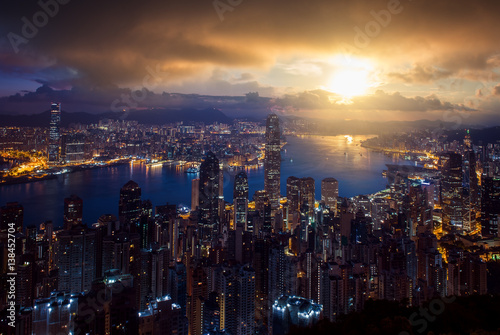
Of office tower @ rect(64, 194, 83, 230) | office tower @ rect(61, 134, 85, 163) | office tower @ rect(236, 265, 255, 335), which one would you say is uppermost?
office tower @ rect(61, 134, 85, 163)

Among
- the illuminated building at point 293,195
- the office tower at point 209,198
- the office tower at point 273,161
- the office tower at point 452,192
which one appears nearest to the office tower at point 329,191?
the illuminated building at point 293,195

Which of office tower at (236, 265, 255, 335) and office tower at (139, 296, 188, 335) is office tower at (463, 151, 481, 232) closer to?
office tower at (236, 265, 255, 335)

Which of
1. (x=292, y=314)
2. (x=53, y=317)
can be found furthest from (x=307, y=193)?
(x=53, y=317)

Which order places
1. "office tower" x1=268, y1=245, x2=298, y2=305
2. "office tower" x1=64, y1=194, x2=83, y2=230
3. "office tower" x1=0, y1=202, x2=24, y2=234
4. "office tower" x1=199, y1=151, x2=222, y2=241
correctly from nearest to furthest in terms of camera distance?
"office tower" x1=268, y1=245, x2=298, y2=305 < "office tower" x1=0, y1=202, x2=24, y2=234 < "office tower" x1=64, y1=194, x2=83, y2=230 < "office tower" x1=199, y1=151, x2=222, y2=241

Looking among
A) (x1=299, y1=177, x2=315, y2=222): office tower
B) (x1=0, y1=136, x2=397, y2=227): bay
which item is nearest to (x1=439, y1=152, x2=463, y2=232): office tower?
(x1=0, y1=136, x2=397, y2=227): bay

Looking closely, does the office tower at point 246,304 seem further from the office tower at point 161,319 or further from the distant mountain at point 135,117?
the distant mountain at point 135,117

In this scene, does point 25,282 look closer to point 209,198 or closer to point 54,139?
point 209,198

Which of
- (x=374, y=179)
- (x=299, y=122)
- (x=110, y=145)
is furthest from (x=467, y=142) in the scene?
(x=110, y=145)
